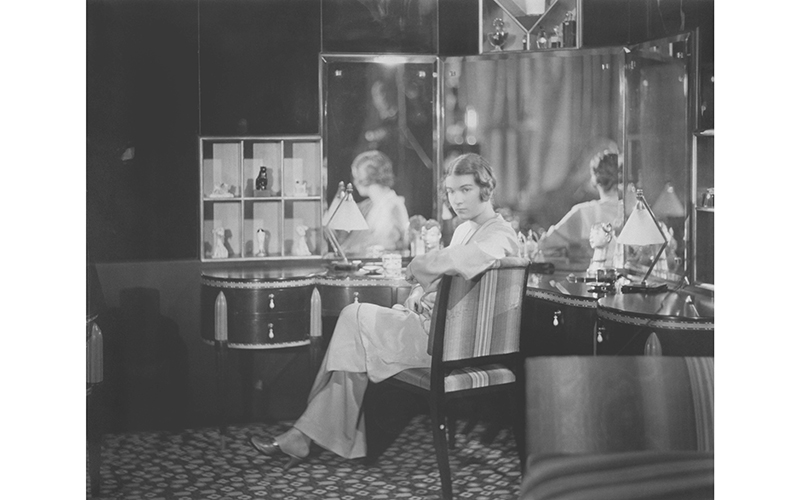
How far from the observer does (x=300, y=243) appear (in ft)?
9.70

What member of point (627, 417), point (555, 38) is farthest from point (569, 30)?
point (627, 417)

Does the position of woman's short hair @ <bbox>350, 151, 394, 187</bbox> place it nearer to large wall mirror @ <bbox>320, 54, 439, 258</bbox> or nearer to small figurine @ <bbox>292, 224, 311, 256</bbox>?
large wall mirror @ <bbox>320, 54, 439, 258</bbox>

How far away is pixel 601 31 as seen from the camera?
2.98 m

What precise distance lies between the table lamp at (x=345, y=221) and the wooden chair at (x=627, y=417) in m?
0.76

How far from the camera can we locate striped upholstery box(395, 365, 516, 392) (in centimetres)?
291

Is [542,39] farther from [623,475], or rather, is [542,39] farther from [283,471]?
[283,471]

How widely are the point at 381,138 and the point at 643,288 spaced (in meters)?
1.11

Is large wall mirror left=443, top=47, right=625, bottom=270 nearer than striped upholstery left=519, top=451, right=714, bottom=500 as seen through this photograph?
No

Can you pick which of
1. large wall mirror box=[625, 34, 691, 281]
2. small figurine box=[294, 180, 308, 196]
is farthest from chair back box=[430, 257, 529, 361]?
small figurine box=[294, 180, 308, 196]

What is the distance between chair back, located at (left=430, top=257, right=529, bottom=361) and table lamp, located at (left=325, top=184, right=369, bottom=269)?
364mm
